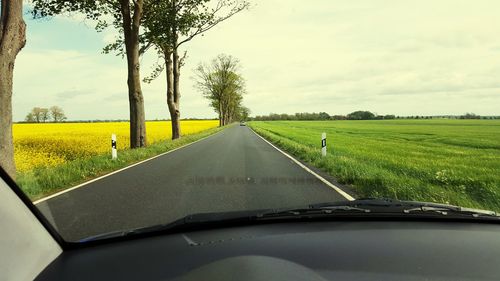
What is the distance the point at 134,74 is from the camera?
21594 millimetres

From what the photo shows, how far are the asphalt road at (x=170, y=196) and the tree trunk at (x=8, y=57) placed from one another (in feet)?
6.73

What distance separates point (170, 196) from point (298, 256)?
22.2ft

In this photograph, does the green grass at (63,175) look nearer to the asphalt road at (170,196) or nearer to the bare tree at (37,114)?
the asphalt road at (170,196)

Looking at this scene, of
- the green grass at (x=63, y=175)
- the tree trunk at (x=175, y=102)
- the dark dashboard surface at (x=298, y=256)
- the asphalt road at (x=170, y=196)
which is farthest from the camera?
the tree trunk at (x=175, y=102)

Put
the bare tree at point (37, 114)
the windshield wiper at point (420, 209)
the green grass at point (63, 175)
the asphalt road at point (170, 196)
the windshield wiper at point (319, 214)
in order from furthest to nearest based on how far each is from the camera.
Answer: the bare tree at point (37, 114)
the green grass at point (63, 175)
the asphalt road at point (170, 196)
the windshield wiper at point (420, 209)
the windshield wiper at point (319, 214)

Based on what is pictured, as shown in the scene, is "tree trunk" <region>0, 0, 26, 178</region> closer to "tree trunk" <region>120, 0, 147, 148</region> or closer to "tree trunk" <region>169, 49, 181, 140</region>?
"tree trunk" <region>120, 0, 147, 148</region>

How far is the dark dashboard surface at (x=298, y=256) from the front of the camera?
2.28 meters

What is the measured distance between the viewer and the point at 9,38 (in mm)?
10891

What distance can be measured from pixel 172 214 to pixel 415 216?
178 inches

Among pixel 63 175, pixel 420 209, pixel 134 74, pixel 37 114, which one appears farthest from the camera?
pixel 37 114

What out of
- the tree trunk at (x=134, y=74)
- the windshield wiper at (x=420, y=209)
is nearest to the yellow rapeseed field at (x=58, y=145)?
the tree trunk at (x=134, y=74)

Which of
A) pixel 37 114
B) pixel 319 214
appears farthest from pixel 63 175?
pixel 37 114

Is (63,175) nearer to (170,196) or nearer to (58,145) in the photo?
(170,196)

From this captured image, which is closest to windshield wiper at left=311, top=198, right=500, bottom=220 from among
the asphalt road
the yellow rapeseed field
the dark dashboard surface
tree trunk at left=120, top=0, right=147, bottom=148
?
the dark dashboard surface
